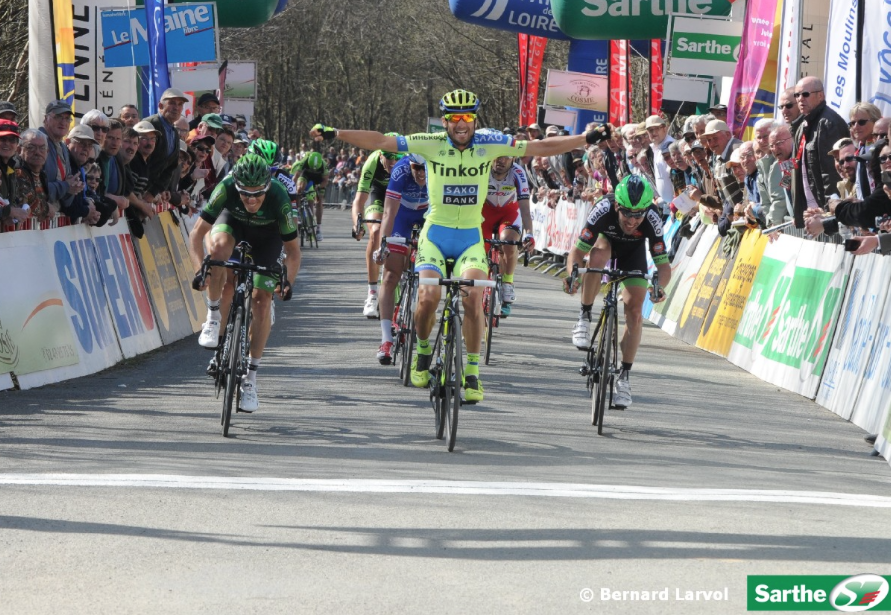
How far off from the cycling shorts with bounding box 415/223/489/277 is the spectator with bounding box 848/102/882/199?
12.3 ft

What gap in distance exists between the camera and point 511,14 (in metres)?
30.2

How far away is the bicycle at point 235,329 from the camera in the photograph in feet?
34.6

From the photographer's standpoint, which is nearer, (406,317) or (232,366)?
(232,366)

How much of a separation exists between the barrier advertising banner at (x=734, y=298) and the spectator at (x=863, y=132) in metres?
3.18

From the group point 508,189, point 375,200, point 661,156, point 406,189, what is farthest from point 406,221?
point 661,156

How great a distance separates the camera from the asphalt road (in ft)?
20.8

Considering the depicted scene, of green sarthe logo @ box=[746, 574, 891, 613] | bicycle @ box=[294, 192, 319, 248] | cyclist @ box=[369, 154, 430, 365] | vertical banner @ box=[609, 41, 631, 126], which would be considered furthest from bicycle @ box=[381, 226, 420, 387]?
bicycle @ box=[294, 192, 319, 248]

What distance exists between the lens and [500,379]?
1428 cm

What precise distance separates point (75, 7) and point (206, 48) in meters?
6.75

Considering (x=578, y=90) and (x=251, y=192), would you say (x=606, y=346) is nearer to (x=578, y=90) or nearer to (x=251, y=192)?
(x=251, y=192)

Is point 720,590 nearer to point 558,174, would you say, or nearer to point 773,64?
point 773,64

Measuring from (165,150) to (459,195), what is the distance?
759 centimetres

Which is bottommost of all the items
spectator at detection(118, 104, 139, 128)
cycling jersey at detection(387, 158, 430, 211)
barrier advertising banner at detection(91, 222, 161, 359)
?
barrier advertising banner at detection(91, 222, 161, 359)

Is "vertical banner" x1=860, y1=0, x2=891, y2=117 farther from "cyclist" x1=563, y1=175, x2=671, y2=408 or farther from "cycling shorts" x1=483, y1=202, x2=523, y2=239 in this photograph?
"cycling shorts" x1=483, y1=202, x2=523, y2=239
